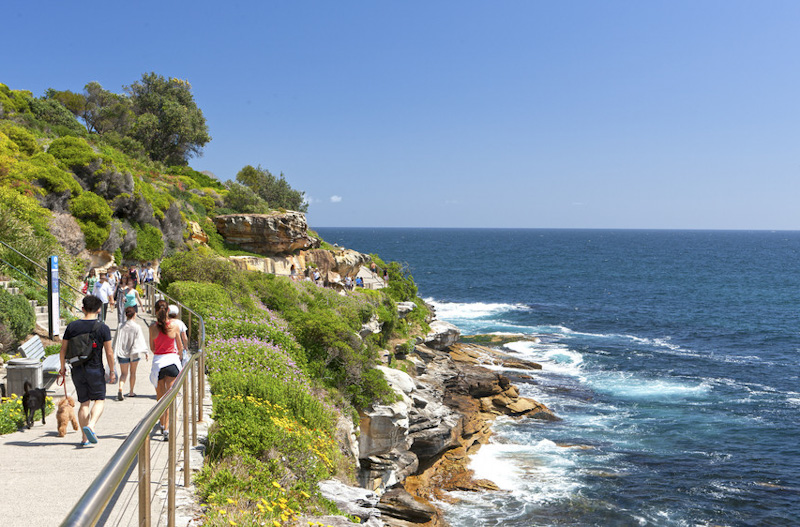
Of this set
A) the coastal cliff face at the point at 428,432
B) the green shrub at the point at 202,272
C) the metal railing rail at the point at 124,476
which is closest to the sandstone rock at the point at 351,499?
the metal railing rail at the point at 124,476

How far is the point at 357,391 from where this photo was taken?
56.7ft

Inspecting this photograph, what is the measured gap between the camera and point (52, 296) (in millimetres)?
13633

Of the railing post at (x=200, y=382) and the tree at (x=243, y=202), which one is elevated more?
the tree at (x=243, y=202)

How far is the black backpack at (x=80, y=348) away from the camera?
24.3 feet

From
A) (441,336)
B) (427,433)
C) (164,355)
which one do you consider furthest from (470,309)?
(164,355)

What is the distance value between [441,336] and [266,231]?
1293 cm

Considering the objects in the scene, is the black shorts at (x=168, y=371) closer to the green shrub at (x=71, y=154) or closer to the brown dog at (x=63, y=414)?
the brown dog at (x=63, y=414)

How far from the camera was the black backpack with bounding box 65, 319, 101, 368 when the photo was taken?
7.42 meters

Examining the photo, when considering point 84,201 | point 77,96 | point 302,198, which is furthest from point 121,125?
point 84,201

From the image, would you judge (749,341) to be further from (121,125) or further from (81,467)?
(121,125)

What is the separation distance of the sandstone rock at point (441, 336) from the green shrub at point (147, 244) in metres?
15.8

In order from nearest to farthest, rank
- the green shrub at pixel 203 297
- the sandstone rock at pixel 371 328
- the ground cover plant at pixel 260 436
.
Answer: the ground cover plant at pixel 260 436, the green shrub at pixel 203 297, the sandstone rock at pixel 371 328

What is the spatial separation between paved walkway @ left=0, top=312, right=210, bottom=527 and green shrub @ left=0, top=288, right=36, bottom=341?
201 inches

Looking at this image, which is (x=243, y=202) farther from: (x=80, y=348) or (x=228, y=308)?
(x=80, y=348)
